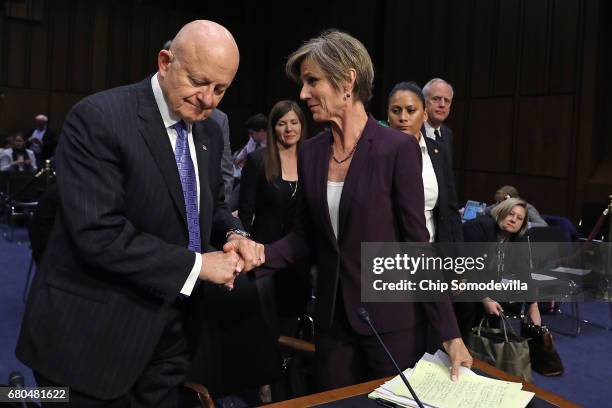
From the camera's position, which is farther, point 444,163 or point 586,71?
point 586,71

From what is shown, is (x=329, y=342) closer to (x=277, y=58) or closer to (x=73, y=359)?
(x=73, y=359)

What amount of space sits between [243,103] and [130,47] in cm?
288

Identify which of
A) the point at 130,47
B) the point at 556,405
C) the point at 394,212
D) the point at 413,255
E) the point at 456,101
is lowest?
the point at 556,405

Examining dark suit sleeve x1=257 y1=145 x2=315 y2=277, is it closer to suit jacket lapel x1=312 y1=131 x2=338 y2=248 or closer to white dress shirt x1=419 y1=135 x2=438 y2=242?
suit jacket lapel x1=312 y1=131 x2=338 y2=248

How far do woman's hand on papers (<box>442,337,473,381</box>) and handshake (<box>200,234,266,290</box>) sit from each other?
1.90 ft

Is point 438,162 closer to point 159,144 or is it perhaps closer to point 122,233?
point 159,144

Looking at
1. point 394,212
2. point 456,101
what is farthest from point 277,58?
point 394,212

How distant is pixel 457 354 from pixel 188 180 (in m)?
0.80

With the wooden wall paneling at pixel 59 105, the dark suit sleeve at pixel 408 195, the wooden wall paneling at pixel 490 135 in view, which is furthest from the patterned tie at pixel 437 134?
the wooden wall paneling at pixel 59 105

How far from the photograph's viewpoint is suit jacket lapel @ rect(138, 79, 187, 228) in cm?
140

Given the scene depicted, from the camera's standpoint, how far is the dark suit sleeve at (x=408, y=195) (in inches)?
60.0

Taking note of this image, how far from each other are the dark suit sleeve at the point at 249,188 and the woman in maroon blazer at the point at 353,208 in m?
1.85

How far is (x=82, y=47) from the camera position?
11961 millimetres

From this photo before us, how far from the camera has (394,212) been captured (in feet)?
5.12
